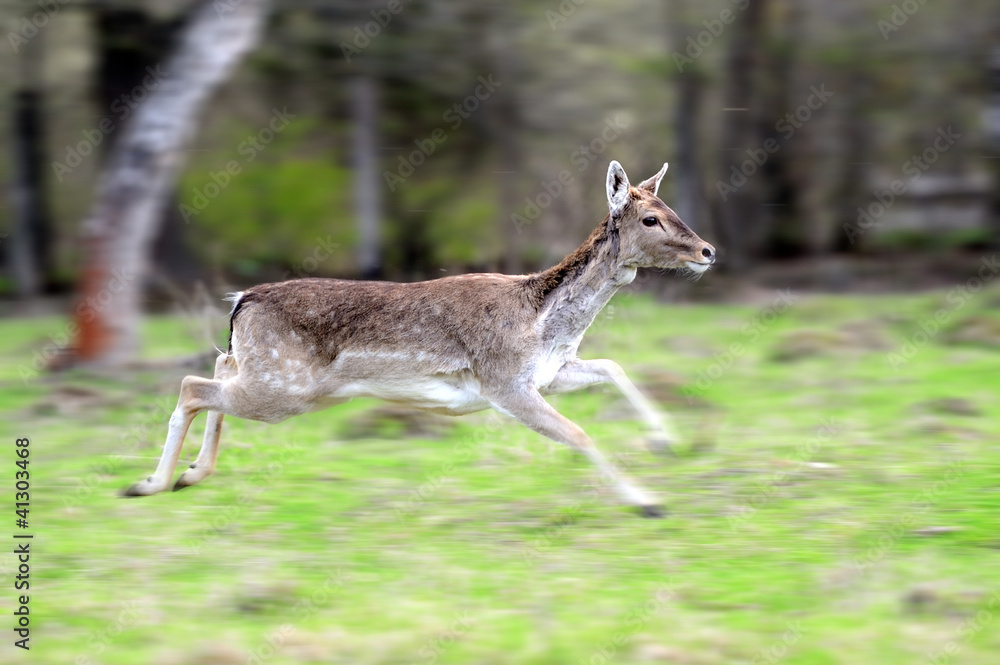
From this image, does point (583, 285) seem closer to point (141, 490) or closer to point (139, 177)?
point (141, 490)

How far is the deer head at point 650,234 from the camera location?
7.44 meters

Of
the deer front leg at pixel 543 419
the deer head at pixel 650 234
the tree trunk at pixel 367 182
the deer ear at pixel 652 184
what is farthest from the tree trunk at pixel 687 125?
the deer front leg at pixel 543 419

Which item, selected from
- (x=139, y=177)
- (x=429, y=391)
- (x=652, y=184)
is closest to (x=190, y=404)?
(x=429, y=391)

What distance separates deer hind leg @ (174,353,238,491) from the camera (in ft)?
25.4

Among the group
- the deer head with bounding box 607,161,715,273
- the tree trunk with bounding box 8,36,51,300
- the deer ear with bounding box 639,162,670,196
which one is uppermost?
the deer ear with bounding box 639,162,670,196

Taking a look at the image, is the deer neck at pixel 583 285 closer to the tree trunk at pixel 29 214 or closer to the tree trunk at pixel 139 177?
the tree trunk at pixel 139 177

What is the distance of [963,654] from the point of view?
500 cm

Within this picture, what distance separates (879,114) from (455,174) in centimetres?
666

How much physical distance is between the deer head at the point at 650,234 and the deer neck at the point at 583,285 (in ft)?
0.25

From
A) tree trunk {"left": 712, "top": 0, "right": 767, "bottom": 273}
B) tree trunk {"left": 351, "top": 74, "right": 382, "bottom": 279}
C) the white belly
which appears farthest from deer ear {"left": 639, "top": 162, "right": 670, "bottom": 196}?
tree trunk {"left": 712, "top": 0, "right": 767, "bottom": 273}

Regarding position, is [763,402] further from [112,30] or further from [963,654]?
[112,30]

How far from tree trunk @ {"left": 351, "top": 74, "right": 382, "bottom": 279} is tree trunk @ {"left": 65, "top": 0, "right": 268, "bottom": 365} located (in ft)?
19.4

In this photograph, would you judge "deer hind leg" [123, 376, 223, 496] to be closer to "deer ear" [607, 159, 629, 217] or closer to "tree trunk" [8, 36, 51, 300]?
"deer ear" [607, 159, 629, 217]

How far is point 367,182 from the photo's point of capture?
802 inches
